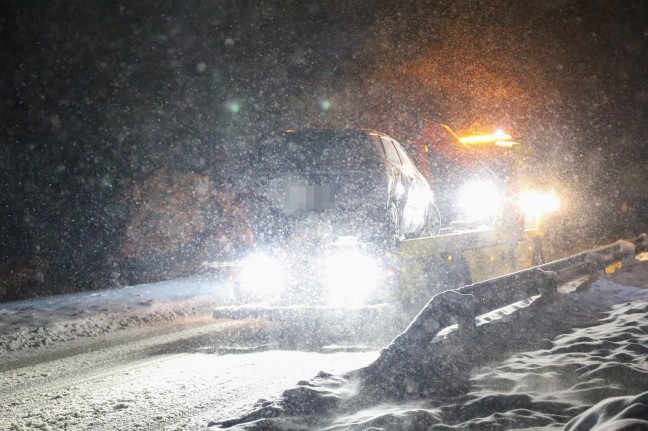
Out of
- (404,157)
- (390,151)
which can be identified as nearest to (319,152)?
(390,151)

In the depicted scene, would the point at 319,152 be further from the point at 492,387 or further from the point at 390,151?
the point at 492,387

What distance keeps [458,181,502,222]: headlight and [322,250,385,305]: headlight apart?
4.51 meters

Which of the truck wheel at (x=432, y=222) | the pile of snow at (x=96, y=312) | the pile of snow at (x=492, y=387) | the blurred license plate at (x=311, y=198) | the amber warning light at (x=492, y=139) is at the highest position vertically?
the amber warning light at (x=492, y=139)

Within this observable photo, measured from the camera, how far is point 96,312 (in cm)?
916

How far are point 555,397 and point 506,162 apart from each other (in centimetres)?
755

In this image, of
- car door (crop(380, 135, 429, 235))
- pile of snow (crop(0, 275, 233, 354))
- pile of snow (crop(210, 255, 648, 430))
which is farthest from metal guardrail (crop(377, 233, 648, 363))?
pile of snow (crop(0, 275, 233, 354))

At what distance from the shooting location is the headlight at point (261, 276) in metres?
7.09

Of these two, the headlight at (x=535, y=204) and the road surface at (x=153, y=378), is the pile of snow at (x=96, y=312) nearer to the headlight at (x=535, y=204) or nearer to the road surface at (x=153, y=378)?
the road surface at (x=153, y=378)

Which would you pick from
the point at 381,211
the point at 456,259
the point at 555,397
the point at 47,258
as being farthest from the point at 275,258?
the point at 47,258

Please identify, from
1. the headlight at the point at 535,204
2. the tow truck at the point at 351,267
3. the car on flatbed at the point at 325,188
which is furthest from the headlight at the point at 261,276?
the headlight at the point at 535,204

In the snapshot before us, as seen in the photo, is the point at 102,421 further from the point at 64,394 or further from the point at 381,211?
the point at 381,211

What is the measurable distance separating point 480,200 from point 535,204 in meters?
2.27

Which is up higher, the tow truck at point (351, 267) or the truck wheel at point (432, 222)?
the truck wheel at point (432, 222)

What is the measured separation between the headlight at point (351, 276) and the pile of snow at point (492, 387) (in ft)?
5.21
